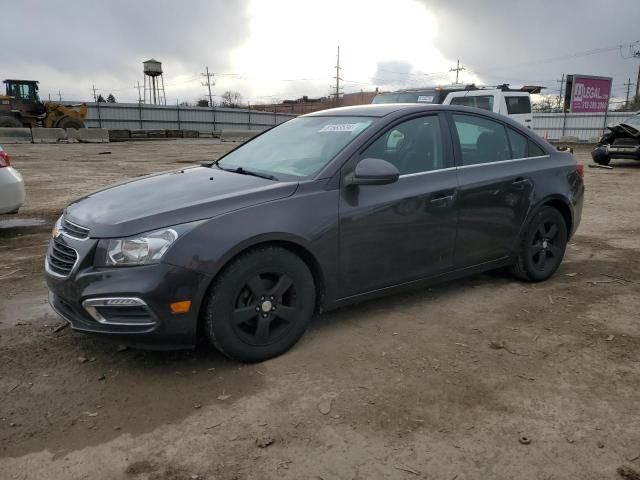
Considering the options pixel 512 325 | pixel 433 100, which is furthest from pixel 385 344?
pixel 433 100

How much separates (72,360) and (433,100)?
11041 millimetres

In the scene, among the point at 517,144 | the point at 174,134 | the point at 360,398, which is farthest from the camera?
the point at 174,134

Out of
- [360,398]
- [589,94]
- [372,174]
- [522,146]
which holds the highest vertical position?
[589,94]

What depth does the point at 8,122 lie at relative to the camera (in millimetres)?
28219

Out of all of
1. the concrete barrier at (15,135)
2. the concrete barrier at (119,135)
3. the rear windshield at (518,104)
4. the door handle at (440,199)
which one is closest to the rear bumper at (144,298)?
the door handle at (440,199)

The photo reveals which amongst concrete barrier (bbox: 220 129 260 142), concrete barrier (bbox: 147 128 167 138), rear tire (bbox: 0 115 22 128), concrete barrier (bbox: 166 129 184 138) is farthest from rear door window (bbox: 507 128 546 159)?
concrete barrier (bbox: 166 129 184 138)

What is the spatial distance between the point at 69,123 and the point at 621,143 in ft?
89.7

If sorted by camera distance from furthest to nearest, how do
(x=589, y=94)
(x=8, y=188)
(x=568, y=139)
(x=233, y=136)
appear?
(x=233, y=136) → (x=589, y=94) → (x=568, y=139) → (x=8, y=188)

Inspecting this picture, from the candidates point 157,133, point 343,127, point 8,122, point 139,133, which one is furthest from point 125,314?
point 157,133

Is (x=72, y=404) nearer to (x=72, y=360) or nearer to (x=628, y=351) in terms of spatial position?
(x=72, y=360)

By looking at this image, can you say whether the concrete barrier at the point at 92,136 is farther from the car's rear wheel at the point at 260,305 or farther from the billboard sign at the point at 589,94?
the car's rear wheel at the point at 260,305

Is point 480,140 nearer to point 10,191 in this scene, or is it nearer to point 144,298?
point 144,298

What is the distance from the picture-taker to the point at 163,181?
151 inches

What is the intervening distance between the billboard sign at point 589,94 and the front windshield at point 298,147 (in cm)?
3071
